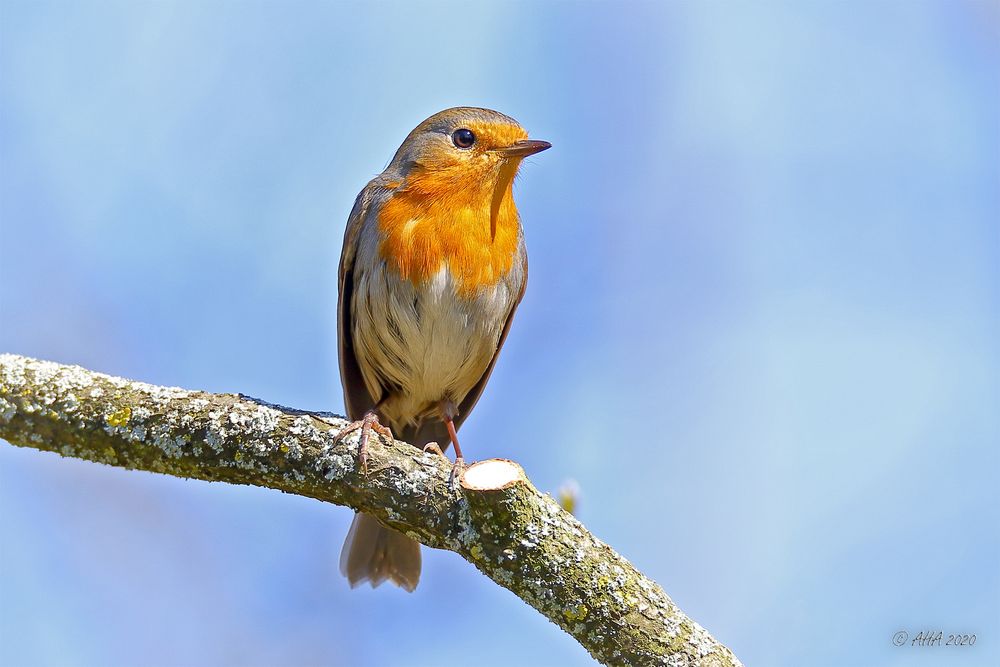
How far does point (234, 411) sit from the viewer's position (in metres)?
3.46

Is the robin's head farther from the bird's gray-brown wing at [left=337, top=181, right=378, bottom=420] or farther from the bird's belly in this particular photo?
the bird's belly

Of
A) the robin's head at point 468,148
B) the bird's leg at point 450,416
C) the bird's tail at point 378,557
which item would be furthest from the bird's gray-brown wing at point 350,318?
the bird's tail at point 378,557

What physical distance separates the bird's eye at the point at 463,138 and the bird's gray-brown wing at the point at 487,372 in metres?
0.68

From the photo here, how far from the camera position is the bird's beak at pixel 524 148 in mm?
5266

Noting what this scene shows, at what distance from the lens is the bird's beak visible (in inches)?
207

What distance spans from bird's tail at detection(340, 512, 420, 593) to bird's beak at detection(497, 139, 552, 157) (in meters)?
2.27

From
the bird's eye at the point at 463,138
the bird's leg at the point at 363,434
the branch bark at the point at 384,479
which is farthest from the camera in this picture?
the bird's eye at the point at 463,138

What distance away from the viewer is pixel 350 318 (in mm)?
5531

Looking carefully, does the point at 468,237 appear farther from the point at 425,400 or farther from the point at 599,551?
the point at 599,551

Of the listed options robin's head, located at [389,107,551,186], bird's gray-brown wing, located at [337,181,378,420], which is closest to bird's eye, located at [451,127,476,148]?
robin's head, located at [389,107,551,186]

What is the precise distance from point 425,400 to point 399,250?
41.5 inches

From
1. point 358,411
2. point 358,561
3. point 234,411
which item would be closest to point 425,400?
point 358,411

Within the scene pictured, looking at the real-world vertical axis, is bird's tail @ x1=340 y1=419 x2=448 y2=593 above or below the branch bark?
above

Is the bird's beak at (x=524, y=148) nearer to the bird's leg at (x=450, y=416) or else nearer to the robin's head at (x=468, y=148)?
the robin's head at (x=468, y=148)
